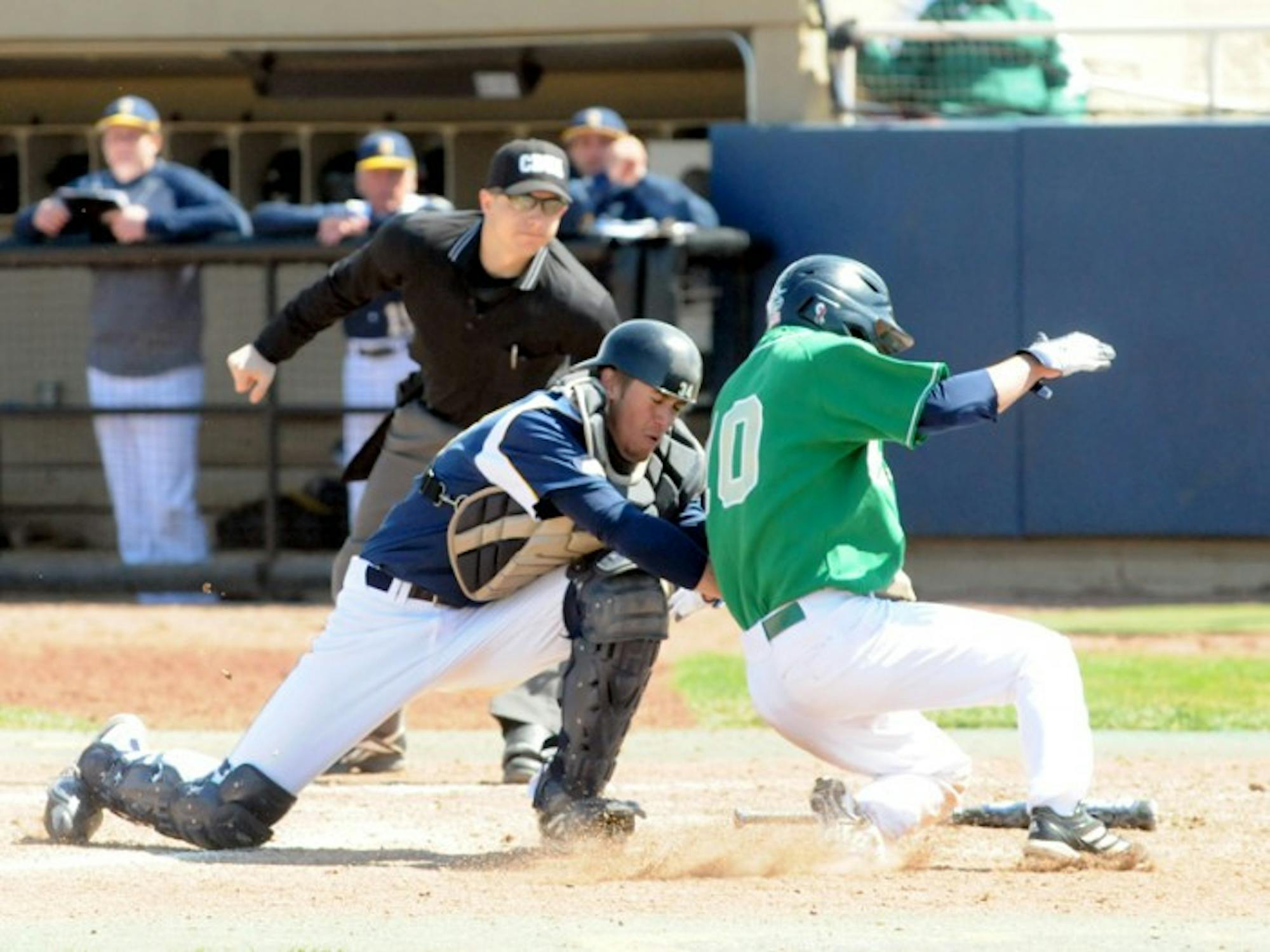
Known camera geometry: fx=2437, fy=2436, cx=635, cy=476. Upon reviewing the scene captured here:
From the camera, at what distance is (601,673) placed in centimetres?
609

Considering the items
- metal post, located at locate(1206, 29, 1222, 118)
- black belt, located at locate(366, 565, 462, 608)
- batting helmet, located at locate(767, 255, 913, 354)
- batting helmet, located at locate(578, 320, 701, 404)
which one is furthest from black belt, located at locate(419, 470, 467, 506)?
metal post, located at locate(1206, 29, 1222, 118)

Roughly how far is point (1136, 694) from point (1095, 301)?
348cm

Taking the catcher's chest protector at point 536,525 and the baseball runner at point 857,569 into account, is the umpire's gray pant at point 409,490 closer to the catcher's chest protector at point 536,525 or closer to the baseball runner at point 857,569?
the catcher's chest protector at point 536,525

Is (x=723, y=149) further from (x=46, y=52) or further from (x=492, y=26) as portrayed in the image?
(x=46, y=52)

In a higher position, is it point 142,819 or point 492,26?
point 492,26

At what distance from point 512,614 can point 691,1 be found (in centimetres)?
779

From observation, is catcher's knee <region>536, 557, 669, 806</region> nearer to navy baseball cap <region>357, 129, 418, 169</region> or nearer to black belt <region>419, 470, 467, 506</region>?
black belt <region>419, 470, 467, 506</region>

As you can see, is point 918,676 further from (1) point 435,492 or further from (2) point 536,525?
(1) point 435,492

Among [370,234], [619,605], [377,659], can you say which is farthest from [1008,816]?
[370,234]

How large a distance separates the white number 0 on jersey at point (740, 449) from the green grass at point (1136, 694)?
3559mm

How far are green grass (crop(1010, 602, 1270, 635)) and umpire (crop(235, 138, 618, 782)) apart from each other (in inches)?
177

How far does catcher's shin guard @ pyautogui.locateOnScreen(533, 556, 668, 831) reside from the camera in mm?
6059

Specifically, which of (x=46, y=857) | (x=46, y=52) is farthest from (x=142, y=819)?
(x=46, y=52)

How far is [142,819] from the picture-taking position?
251 inches
